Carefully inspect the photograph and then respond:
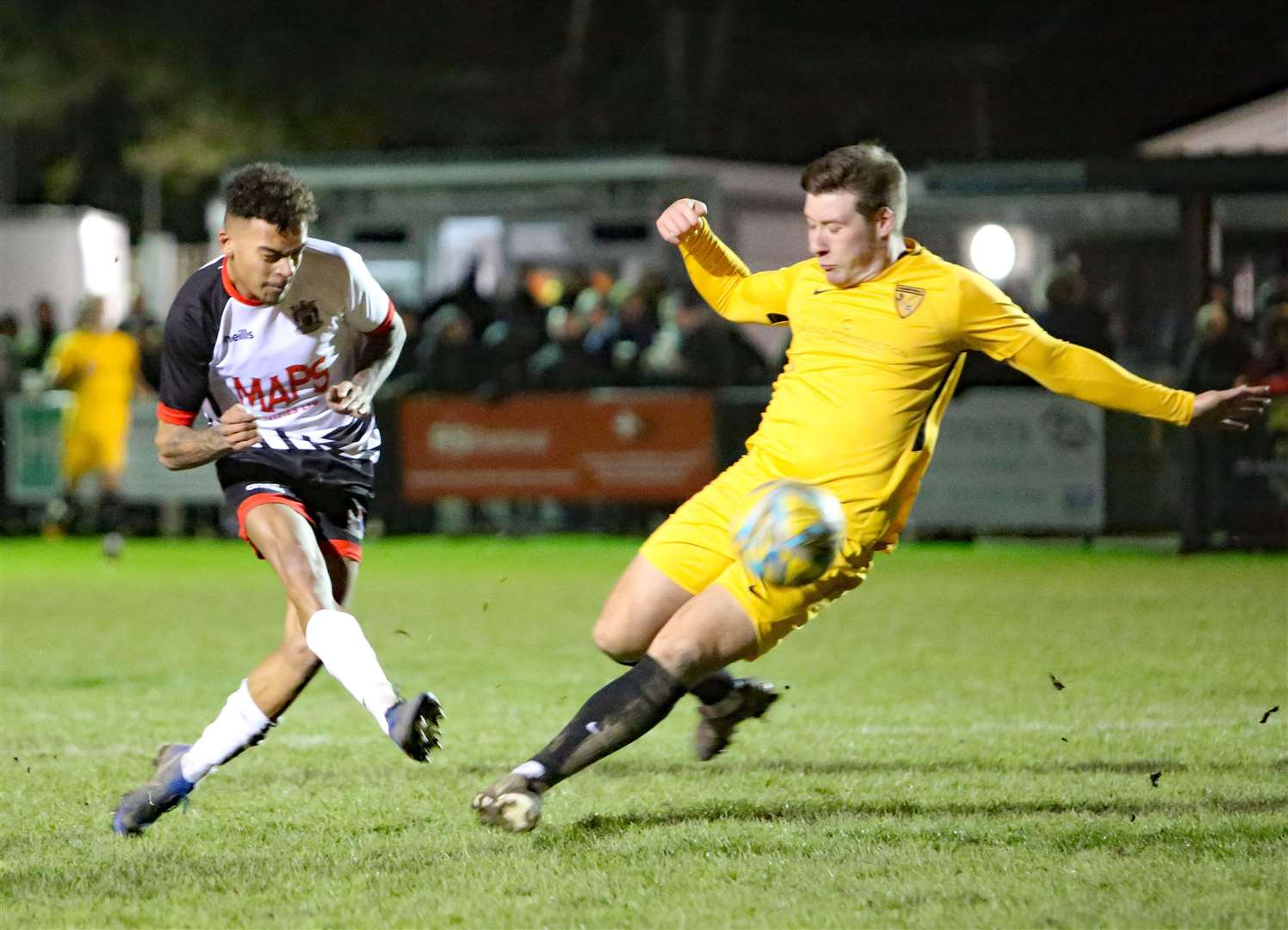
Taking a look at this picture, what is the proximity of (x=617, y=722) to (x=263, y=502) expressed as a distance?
1.32 meters

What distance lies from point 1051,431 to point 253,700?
37.2ft

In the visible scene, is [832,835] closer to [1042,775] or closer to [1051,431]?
[1042,775]

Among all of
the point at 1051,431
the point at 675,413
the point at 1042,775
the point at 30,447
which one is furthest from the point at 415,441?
the point at 1042,775

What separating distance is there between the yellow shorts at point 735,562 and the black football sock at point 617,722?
0.95ft

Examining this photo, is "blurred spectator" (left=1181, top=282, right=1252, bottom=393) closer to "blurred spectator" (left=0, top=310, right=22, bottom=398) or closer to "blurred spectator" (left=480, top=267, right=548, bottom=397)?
"blurred spectator" (left=480, top=267, right=548, bottom=397)

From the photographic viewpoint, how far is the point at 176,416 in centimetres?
609

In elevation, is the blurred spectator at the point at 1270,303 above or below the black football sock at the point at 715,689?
above

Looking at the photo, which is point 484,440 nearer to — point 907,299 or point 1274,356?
point 1274,356

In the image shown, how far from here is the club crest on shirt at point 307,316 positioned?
242 inches

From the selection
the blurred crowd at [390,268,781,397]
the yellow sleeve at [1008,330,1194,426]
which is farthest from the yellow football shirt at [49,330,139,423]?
the yellow sleeve at [1008,330,1194,426]

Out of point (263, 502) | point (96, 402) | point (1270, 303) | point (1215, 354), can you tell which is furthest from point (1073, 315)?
point (263, 502)

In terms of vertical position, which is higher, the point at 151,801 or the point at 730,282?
the point at 730,282

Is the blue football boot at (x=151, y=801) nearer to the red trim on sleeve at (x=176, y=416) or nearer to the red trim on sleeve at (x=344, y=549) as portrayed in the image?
the red trim on sleeve at (x=344, y=549)

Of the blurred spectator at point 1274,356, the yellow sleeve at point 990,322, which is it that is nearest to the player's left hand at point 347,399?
the yellow sleeve at point 990,322
